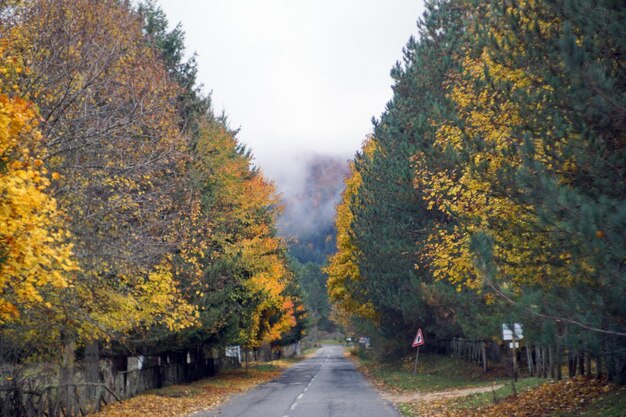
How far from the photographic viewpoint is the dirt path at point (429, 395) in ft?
78.7

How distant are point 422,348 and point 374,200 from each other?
586 inches

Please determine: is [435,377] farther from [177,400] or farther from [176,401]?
[176,401]

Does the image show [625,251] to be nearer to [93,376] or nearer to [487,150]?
[487,150]

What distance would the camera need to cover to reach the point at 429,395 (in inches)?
1006

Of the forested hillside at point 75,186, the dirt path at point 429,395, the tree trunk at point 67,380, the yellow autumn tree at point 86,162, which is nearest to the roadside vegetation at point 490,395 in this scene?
the dirt path at point 429,395

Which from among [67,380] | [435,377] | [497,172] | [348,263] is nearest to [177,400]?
[67,380]

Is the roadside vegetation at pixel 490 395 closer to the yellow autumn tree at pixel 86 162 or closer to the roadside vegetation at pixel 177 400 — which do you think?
the roadside vegetation at pixel 177 400

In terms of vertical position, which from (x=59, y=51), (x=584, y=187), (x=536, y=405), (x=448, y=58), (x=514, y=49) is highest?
(x=448, y=58)

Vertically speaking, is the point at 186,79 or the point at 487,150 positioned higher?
the point at 186,79

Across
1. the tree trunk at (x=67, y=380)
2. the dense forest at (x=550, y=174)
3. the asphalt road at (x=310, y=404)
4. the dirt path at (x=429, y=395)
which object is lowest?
the dirt path at (x=429, y=395)

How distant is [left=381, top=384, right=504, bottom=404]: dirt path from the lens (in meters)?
24.0

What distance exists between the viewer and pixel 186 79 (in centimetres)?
3281

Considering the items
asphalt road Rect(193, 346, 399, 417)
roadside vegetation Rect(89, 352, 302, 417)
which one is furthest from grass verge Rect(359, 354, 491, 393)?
roadside vegetation Rect(89, 352, 302, 417)

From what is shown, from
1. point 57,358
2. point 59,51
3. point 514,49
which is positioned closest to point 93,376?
point 57,358
